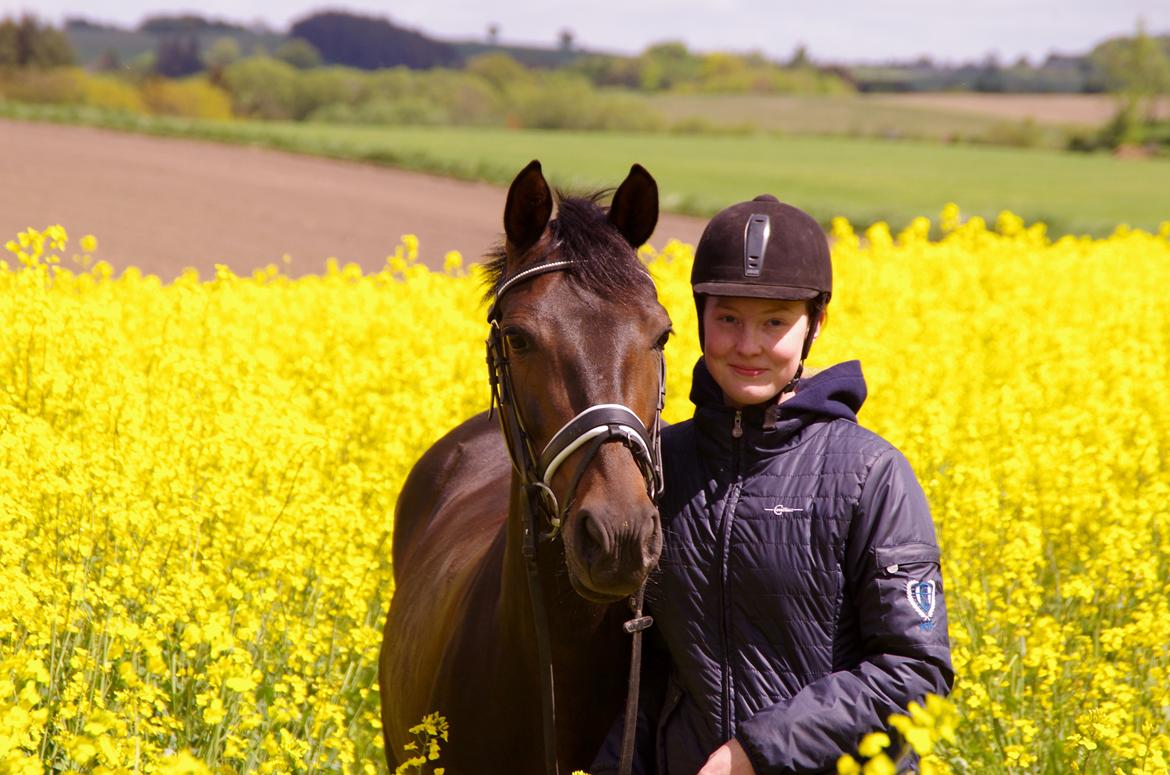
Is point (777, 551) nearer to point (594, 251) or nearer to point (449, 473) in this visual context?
point (594, 251)

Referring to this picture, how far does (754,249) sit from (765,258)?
0.03 metres

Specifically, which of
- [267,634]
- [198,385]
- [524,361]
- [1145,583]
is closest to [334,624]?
[267,634]

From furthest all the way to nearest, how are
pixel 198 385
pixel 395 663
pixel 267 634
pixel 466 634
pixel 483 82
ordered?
pixel 483 82, pixel 198 385, pixel 267 634, pixel 395 663, pixel 466 634

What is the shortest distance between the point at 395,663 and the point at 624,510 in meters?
1.70

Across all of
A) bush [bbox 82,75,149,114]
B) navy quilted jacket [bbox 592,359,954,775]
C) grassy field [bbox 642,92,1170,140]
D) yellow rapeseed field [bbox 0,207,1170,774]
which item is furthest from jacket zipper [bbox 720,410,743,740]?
grassy field [bbox 642,92,1170,140]

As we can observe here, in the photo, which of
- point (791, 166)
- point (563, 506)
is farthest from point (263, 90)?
point (563, 506)

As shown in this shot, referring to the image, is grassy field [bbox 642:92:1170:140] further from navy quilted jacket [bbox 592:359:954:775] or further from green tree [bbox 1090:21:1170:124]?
navy quilted jacket [bbox 592:359:954:775]

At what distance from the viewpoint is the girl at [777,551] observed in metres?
2.75

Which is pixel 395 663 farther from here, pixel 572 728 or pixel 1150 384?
pixel 1150 384

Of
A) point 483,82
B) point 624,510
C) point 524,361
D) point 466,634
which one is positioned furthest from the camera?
point 483,82

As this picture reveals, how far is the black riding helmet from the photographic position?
3.06 meters

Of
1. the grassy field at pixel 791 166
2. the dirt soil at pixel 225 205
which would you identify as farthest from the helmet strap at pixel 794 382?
the grassy field at pixel 791 166

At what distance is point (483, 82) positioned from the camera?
7481 cm

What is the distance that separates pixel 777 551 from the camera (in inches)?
114
